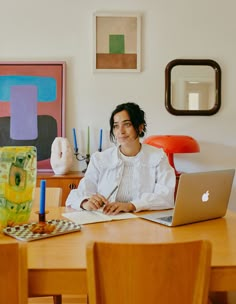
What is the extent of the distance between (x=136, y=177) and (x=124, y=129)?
0.30 meters

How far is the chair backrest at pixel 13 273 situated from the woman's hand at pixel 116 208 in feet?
2.43

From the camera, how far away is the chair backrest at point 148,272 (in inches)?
41.1

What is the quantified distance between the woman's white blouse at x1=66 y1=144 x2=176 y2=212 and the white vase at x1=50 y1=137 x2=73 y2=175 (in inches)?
40.2

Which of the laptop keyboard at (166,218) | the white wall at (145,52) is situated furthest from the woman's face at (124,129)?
the white wall at (145,52)

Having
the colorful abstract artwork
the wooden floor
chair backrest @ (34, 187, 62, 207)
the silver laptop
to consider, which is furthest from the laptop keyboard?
the wooden floor

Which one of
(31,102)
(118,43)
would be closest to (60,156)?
(31,102)

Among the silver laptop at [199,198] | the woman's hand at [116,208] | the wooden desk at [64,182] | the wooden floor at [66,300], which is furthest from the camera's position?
the wooden desk at [64,182]

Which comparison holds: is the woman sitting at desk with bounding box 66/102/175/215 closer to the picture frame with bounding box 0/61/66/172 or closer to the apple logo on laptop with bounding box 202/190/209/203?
the apple logo on laptop with bounding box 202/190/209/203

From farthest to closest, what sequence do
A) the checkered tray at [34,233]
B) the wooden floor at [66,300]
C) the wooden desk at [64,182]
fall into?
the wooden desk at [64,182]
the wooden floor at [66,300]
the checkered tray at [34,233]

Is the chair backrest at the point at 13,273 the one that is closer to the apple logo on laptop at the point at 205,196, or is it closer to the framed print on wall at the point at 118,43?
the apple logo on laptop at the point at 205,196

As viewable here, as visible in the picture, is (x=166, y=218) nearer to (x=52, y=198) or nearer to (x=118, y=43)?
(x=52, y=198)

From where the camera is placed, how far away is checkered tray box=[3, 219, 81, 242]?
142cm

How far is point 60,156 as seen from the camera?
3152 mm

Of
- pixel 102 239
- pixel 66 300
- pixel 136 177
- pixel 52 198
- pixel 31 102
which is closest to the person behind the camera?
pixel 102 239
